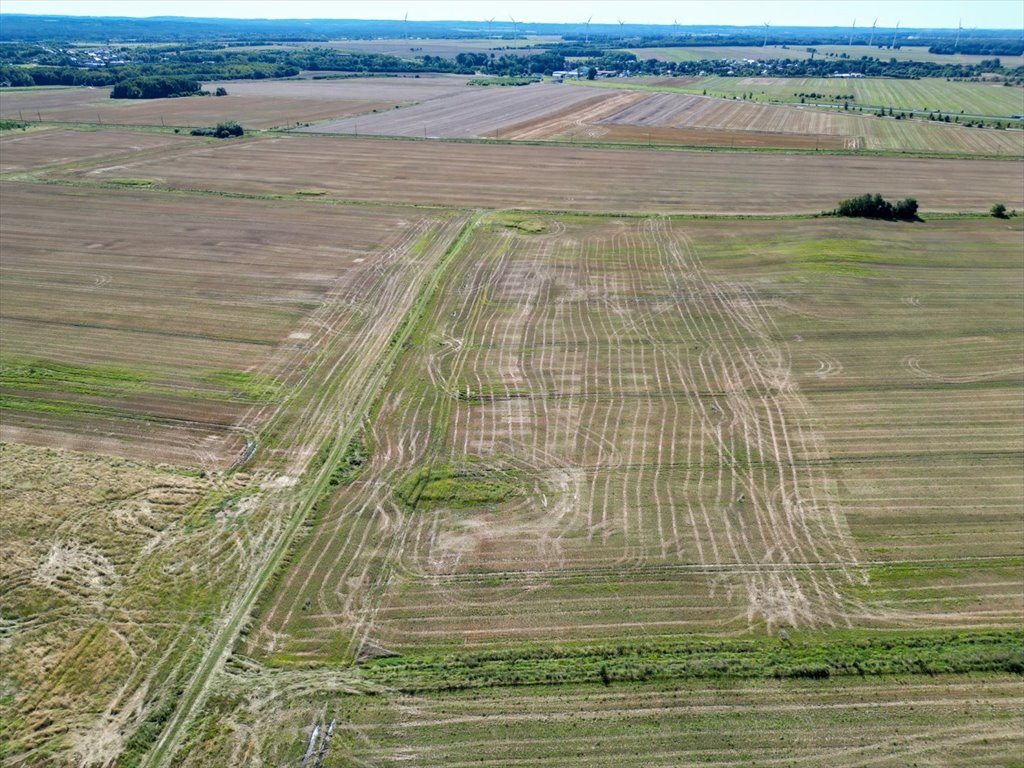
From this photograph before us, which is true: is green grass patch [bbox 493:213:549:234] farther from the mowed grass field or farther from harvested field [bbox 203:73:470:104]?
harvested field [bbox 203:73:470:104]

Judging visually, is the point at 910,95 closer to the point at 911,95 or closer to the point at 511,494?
the point at 911,95

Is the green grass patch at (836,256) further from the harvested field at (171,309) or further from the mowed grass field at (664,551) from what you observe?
the harvested field at (171,309)

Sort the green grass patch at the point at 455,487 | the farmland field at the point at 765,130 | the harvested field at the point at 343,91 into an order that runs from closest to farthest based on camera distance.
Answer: the green grass patch at the point at 455,487 → the farmland field at the point at 765,130 → the harvested field at the point at 343,91

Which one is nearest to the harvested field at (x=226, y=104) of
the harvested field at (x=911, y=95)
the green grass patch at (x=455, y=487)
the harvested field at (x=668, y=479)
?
the harvested field at (x=911, y=95)

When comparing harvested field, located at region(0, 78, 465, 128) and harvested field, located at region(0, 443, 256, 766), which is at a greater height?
harvested field, located at region(0, 78, 465, 128)

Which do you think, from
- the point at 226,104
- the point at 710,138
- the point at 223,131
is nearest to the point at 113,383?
the point at 223,131

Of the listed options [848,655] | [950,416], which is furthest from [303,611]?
[950,416]

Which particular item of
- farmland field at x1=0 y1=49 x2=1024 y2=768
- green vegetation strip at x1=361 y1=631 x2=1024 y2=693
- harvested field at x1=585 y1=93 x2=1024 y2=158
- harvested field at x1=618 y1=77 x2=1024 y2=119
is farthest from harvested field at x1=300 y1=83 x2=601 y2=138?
green vegetation strip at x1=361 y1=631 x2=1024 y2=693

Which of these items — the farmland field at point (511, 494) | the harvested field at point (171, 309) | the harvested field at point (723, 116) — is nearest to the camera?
the farmland field at point (511, 494)
